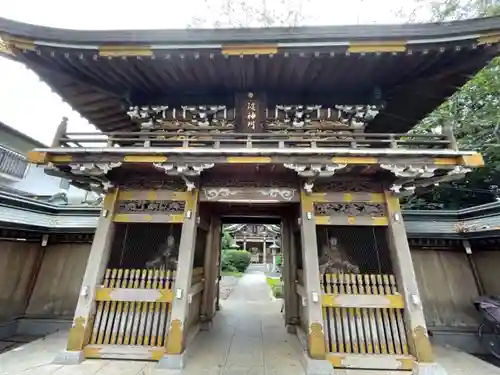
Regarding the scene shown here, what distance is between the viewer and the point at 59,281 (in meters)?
6.73

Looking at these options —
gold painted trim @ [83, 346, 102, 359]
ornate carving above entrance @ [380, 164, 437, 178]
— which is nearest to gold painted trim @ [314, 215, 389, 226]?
ornate carving above entrance @ [380, 164, 437, 178]

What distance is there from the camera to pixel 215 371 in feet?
13.1

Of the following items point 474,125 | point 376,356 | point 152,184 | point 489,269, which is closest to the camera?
point 376,356

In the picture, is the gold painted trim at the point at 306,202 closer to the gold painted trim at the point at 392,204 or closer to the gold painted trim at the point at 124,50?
the gold painted trim at the point at 392,204

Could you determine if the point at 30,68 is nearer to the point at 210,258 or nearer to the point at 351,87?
the point at 210,258

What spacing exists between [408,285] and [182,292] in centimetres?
362

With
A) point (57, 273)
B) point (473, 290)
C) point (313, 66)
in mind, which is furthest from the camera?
point (57, 273)

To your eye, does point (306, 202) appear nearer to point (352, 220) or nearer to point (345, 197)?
point (345, 197)

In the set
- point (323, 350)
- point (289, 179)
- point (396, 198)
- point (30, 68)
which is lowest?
point (323, 350)

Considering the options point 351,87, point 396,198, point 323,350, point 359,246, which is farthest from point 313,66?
point 323,350

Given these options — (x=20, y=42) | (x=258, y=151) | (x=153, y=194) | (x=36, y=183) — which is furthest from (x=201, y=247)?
(x=36, y=183)

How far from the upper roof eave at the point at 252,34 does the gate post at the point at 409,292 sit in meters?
2.59

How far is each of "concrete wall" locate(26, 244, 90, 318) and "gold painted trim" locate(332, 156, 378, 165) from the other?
21.7 ft

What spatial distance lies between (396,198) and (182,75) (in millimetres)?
4466
